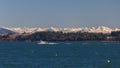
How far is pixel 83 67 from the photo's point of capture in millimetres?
89312

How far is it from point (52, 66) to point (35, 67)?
11.3 ft

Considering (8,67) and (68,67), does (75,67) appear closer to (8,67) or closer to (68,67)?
(68,67)

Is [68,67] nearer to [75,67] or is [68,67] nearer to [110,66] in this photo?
[75,67]

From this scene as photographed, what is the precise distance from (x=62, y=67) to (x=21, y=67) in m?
6.36

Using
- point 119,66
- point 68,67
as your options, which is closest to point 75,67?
point 68,67

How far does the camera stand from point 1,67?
88750 millimetres

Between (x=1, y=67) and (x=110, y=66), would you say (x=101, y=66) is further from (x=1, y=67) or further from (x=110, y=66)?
(x=1, y=67)

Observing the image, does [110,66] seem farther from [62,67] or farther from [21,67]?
[21,67]

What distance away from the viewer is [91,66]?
90.4 meters

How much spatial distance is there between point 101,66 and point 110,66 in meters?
1.43

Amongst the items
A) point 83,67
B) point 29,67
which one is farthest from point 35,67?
point 83,67

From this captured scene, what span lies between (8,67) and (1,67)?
158 cm

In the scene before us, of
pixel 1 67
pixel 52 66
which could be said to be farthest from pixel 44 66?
pixel 1 67

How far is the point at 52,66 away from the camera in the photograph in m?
91.2
